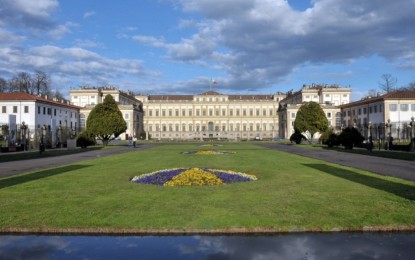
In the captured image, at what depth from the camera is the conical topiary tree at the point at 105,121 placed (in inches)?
1881

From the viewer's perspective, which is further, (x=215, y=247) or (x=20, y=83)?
(x=20, y=83)

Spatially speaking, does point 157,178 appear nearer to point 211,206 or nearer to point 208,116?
point 211,206

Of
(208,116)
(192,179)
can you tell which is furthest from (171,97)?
(192,179)

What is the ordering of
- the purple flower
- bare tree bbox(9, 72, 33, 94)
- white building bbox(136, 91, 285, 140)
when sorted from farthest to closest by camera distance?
white building bbox(136, 91, 285, 140), bare tree bbox(9, 72, 33, 94), the purple flower

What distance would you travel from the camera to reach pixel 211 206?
9.19m

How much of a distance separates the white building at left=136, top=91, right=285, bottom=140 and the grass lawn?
111508 mm

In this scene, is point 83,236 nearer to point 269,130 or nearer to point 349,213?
point 349,213

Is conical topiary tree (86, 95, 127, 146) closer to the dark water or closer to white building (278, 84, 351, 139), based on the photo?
the dark water

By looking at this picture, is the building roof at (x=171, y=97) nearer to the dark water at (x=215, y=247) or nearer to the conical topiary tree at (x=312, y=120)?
the conical topiary tree at (x=312, y=120)

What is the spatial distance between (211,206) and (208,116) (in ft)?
382

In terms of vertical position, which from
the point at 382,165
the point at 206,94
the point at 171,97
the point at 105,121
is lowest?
the point at 382,165

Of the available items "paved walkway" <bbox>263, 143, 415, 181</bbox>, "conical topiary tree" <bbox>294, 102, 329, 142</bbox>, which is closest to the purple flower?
"paved walkway" <bbox>263, 143, 415, 181</bbox>

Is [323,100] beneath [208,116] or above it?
above

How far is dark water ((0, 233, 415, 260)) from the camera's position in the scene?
20.0ft
